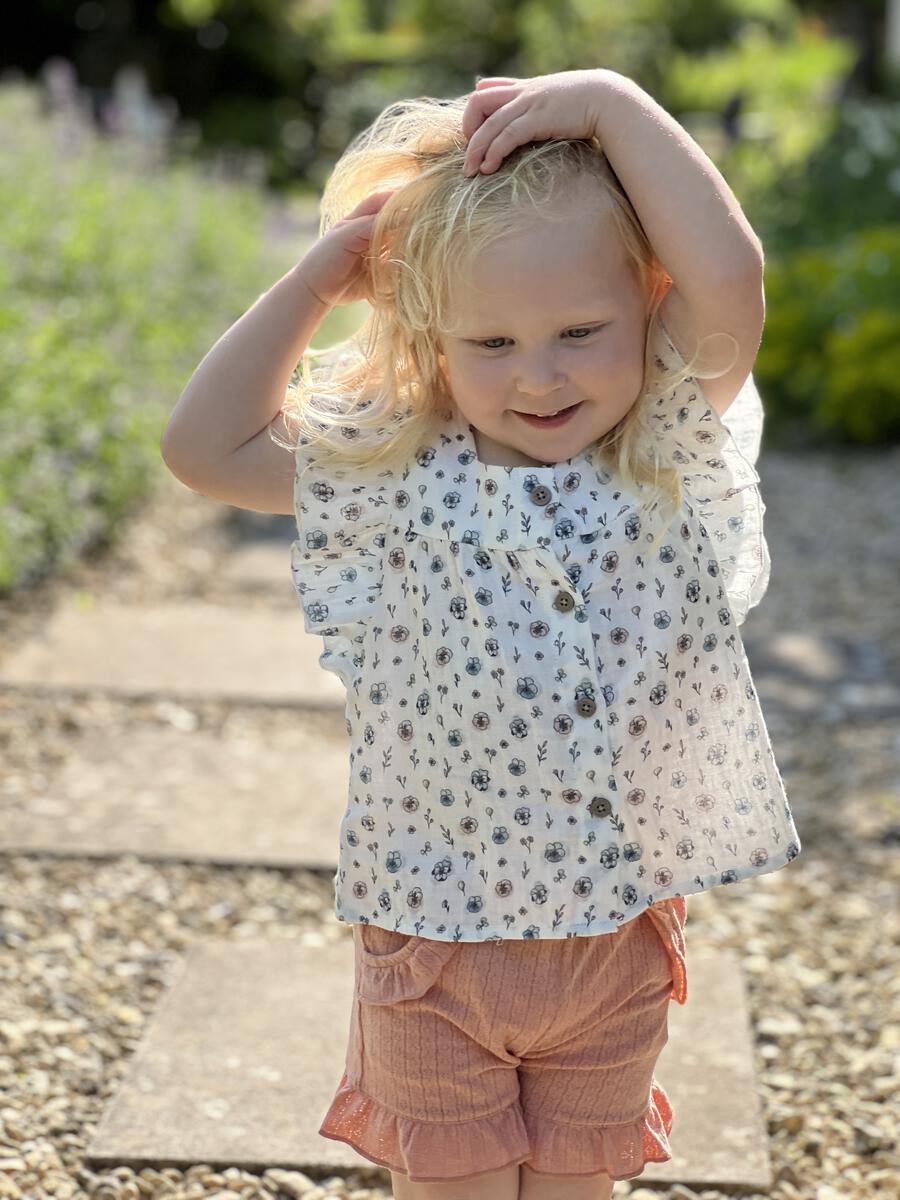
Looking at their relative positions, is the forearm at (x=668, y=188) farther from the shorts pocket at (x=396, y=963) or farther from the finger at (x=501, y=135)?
the shorts pocket at (x=396, y=963)

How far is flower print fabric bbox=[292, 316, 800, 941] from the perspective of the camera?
158cm

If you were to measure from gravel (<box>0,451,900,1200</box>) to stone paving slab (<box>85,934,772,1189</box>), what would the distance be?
0.03 m

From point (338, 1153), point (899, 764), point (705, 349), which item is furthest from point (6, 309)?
point (705, 349)

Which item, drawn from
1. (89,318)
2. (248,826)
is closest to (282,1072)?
(248,826)

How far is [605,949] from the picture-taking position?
1.65m

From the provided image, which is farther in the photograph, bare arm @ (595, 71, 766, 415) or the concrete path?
the concrete path

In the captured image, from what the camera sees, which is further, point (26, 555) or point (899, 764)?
point (26, 555)

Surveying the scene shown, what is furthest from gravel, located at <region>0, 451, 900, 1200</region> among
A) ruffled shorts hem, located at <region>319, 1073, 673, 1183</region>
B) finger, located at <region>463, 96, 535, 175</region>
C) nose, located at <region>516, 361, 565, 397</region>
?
finger, located at <region>463, 96, 535, 175</region>

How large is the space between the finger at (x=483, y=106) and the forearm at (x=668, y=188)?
9cm

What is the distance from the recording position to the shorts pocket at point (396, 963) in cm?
162

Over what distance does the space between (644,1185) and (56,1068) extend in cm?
88

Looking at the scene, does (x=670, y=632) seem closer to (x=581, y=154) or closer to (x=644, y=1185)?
(x=581, y=154)

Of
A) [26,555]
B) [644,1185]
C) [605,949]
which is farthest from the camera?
[26,555]

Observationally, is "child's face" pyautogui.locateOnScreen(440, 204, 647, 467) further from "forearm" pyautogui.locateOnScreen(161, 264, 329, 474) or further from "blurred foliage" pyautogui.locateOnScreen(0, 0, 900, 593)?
"blurred foliage" pyautogui.locateOnScreen(0, 0, 900, 593)
